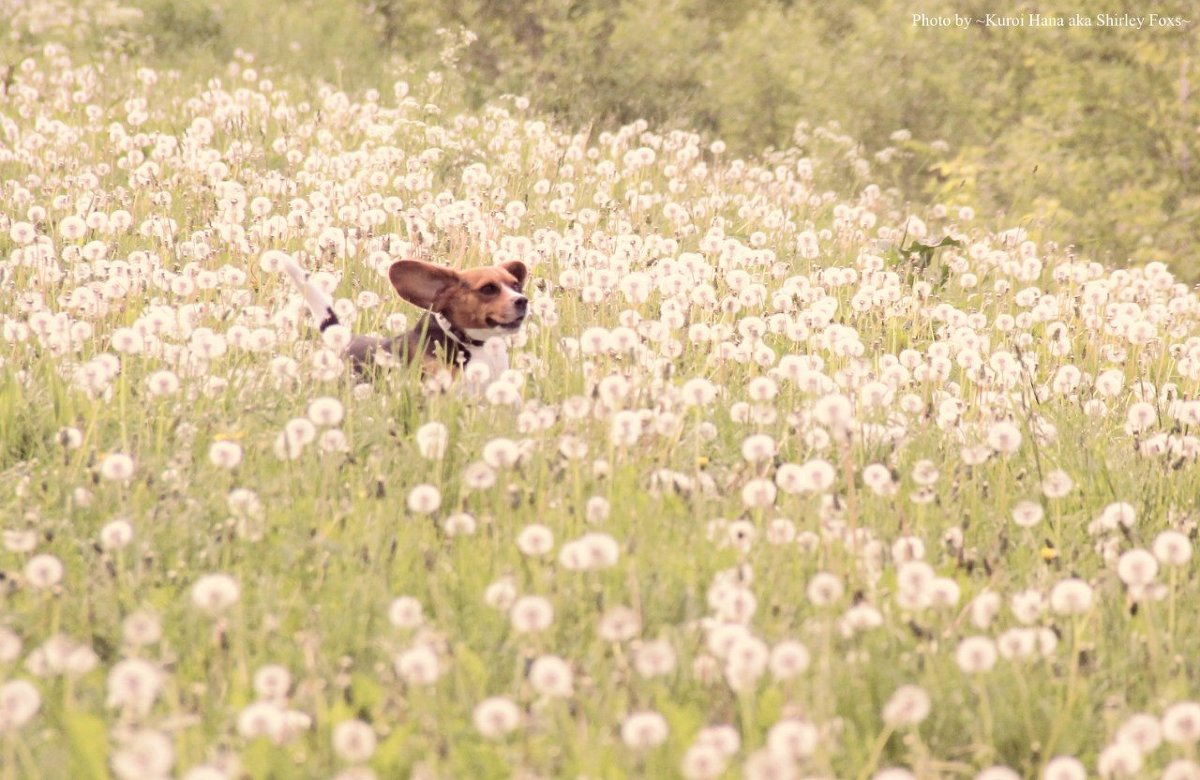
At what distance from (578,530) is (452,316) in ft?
6.07

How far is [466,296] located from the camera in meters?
5.38

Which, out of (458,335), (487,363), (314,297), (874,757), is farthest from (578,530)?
(314,297)

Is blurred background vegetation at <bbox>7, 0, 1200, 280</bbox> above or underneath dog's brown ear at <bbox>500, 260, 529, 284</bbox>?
underneath

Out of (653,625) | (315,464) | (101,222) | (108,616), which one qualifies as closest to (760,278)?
(101,222)

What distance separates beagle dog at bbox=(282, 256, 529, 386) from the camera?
5.29 m

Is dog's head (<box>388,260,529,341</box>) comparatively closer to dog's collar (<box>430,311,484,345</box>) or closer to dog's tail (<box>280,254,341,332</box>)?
dog's collar (<box>430,311,484,345</box>)

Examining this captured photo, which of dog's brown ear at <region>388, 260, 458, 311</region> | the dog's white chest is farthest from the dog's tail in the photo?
the dog's white chest

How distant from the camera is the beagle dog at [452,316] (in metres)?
5.29

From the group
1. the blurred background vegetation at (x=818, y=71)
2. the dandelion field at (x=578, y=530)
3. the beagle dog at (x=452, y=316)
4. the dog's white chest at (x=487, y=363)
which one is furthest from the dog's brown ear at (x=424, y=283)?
the blurred background vegetation at (x=818, y=71)

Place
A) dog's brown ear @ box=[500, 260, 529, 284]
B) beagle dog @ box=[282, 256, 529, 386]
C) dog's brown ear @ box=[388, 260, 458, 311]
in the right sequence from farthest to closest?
1. dog's brown ear @ box=[500, 260, 529, 284]
2. dog's brown ear @ box=[388, 260, 458, 311]
3. beagle dog @ box=[282, 256, 529, 386]

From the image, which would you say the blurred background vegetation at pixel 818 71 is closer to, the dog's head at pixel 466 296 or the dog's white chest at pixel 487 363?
the dog's head at pixel 466 296

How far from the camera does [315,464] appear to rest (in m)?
4.09

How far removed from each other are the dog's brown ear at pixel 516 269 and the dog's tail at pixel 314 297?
708 millimetres

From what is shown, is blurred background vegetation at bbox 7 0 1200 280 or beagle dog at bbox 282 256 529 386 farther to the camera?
blurred background vegetation at bbox 7 0 1200 280
